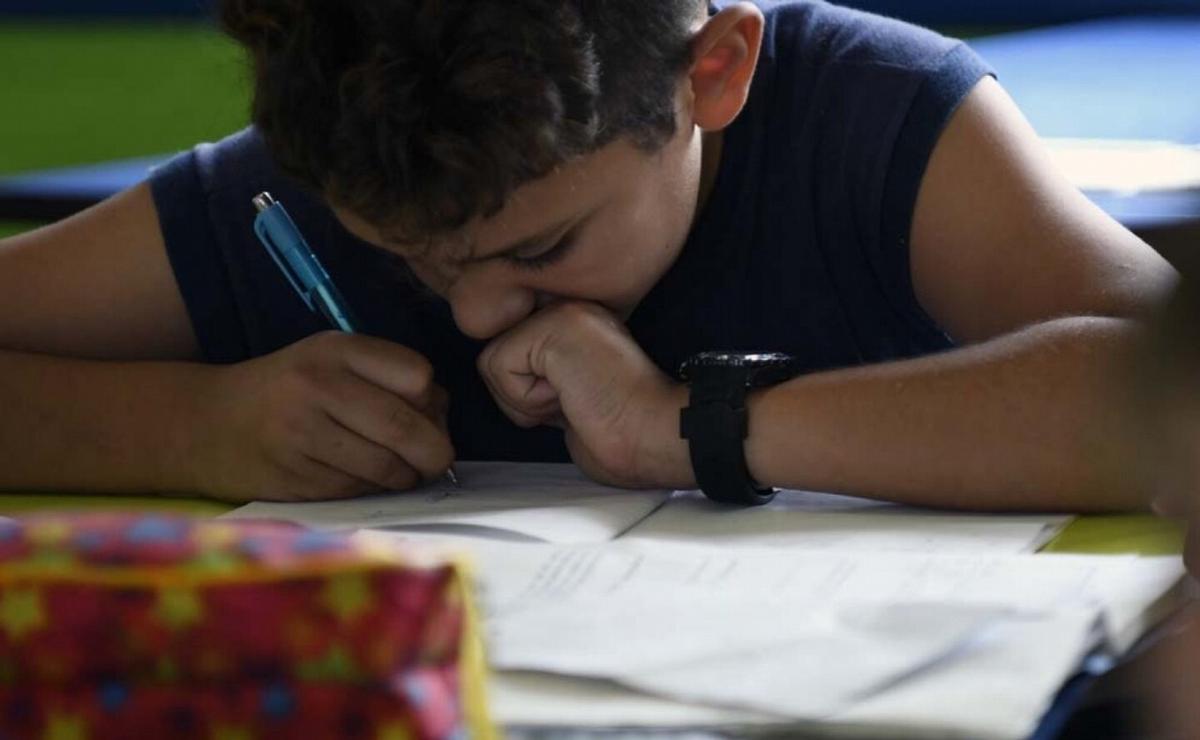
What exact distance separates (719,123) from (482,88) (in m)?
0.25

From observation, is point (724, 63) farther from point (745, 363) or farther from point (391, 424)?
point (391, 424)

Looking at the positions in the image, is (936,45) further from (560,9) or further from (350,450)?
(350,450)

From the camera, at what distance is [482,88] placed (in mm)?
1044

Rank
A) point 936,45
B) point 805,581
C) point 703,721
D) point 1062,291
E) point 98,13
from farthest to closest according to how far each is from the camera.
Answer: point 98,13 → point 936,45 → point 1062,291 → point 805,581 → point 703,721

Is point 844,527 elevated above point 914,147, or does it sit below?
below

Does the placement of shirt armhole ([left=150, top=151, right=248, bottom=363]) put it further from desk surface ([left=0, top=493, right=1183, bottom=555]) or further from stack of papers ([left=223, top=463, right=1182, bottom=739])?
stack of papers ([left=223, top=463, right=1182, bottom=739])

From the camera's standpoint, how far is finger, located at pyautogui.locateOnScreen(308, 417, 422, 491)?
120 cm

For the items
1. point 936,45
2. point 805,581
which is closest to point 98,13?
point 936,45

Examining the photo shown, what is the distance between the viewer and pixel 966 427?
3.66 feet

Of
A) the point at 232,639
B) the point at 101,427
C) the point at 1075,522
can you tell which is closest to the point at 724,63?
the point at 1075,522

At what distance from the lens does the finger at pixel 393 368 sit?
121cm

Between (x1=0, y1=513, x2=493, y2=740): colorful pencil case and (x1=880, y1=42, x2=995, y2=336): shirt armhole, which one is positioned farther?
(x1=880, y1=42, x2=995, y2=336): shirt armhole

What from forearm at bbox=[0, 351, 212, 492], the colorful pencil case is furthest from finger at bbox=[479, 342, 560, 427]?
the colorful pencil case

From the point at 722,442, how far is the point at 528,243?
164mm
